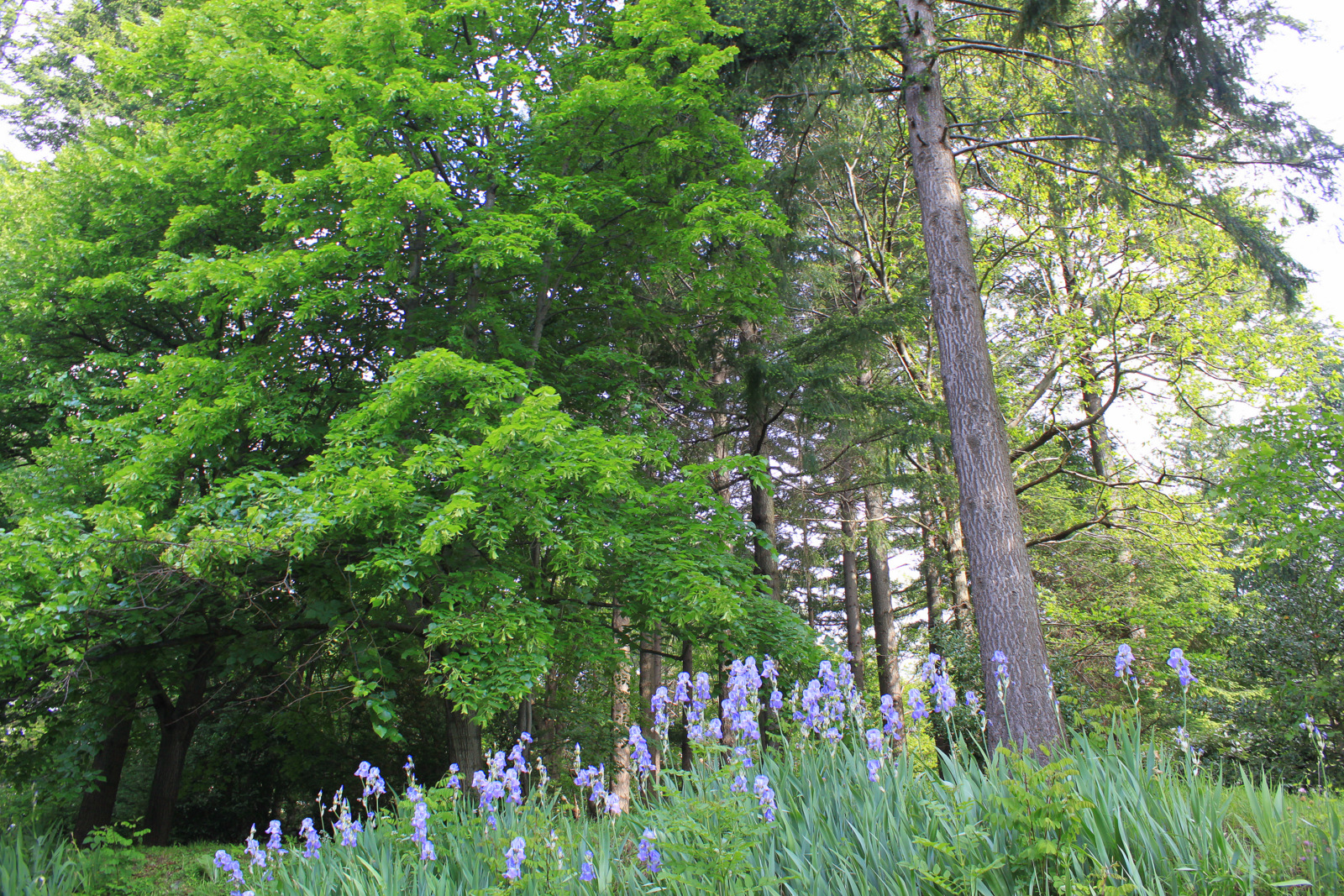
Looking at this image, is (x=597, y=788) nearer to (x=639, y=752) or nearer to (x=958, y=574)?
(x=639, y=752)

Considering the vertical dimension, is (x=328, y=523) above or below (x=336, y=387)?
below

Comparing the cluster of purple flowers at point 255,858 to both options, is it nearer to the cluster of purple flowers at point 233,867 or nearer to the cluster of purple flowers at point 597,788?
the cluster of purple flowers at point 233,867

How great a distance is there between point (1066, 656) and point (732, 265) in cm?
775

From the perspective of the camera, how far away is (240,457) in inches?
295

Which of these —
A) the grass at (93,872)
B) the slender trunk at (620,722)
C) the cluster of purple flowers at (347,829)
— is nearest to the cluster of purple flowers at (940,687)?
the cluster of purple flowers at (347,829)

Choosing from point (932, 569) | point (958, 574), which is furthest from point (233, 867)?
point (932, 569)

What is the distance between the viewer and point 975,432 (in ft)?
20.8

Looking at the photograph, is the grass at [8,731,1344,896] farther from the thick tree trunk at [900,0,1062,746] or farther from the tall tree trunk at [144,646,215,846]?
the tall tree trunk at [144,646,215,846]

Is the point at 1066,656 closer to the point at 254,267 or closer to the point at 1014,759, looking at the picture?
the point at 1014,759

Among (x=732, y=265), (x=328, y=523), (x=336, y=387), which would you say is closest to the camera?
(x=328, y=523)

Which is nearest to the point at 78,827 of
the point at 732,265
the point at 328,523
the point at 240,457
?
the point at 240,457

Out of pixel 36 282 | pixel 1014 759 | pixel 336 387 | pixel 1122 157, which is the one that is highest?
pixel 1122 157

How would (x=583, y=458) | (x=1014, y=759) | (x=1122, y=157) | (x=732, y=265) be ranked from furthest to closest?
(x=732, y=265)
(x=1122, y=157)
(x=583, y=458)
(x=1014, y=759)

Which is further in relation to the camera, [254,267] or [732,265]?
[732,265]
